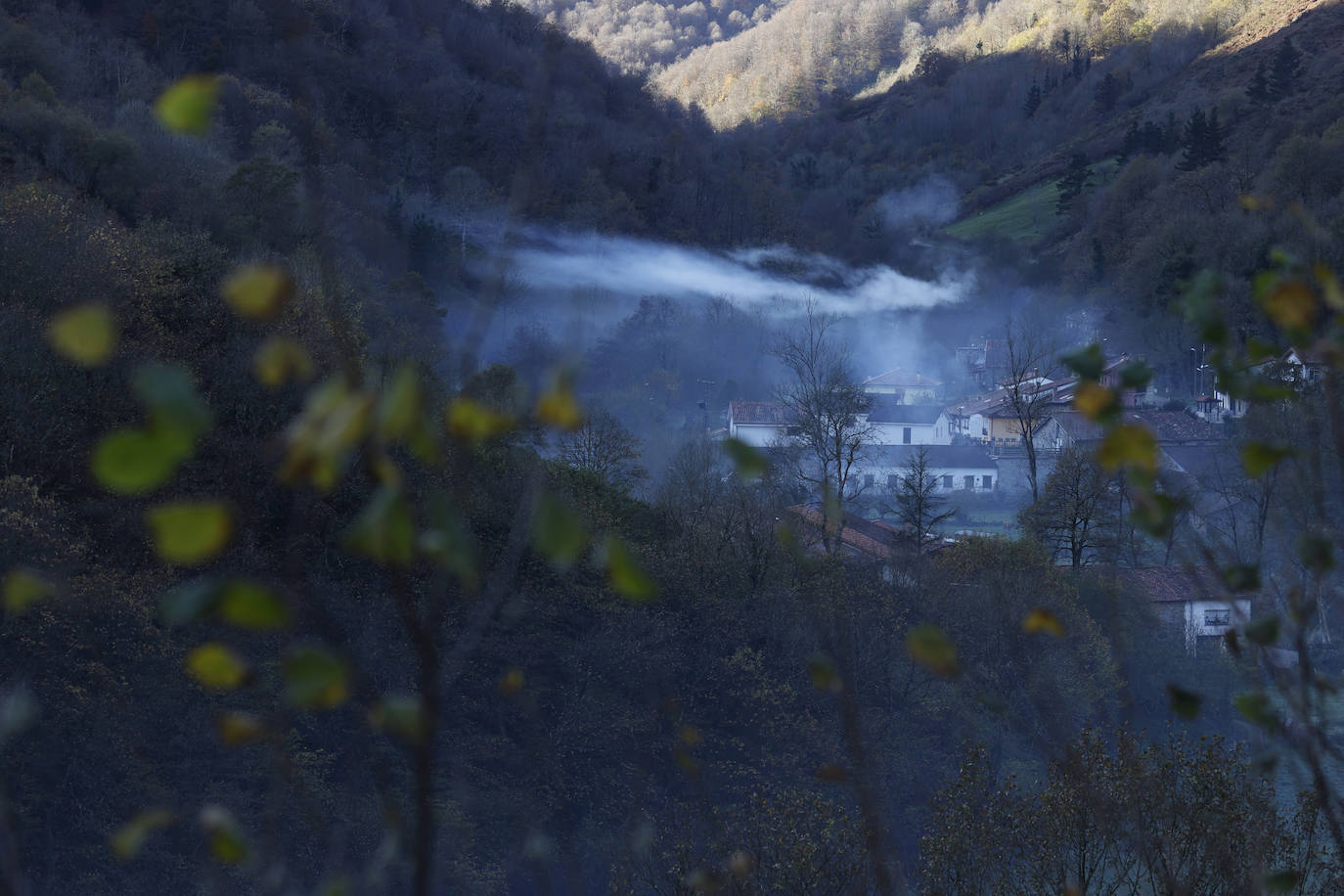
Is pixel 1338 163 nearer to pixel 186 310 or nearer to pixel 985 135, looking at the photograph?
pixel 186 310

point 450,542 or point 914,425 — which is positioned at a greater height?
point 914,425

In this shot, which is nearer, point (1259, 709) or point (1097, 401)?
point (1097, 401)

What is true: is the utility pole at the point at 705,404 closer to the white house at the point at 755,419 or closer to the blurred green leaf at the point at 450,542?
the white house at the point at 755,419

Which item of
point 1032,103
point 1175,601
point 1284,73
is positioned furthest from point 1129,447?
point 1032,103

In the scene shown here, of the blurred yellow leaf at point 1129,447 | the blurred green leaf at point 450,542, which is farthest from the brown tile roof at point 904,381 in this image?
the blurred green leaf at point 450,542

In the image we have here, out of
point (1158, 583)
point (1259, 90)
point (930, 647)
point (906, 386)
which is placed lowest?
point (930, 647)

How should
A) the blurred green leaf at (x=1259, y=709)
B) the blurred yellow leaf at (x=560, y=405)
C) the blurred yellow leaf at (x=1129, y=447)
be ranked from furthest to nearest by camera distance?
the blurred green leaf at (x=1259, y=709) < the blurred yellow leaf at (x=1129, y=447) < the blurred yellow leaf at (x=560, y=405)

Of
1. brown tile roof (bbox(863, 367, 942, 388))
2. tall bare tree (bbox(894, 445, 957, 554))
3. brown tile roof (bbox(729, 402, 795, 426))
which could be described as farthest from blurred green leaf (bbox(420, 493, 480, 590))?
brown tile roof (bbox(863, 367, 942, 388))

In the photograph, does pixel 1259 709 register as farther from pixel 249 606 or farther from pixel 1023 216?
pixel 1023 216
